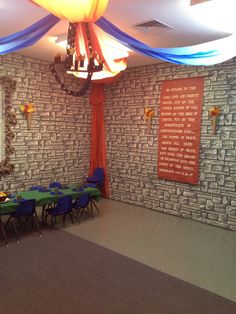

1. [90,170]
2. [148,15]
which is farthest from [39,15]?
[90,170]

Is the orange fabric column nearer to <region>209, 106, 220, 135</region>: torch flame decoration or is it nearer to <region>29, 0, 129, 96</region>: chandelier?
<region>29, 0, 129, 96</region>: chandelier

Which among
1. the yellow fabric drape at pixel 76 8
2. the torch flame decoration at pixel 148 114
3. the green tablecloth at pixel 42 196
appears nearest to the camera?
the yellow fabric drape at pixel 76 8

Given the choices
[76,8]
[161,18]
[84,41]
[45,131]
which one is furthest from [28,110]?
Answer: [76,8]

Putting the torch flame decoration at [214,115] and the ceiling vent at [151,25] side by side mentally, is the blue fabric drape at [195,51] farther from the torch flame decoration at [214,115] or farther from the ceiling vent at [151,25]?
the torch flame decoration at [214,115]

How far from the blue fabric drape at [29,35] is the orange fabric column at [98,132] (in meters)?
3.89

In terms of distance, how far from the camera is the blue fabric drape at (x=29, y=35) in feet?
10.7

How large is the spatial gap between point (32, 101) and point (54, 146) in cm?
115

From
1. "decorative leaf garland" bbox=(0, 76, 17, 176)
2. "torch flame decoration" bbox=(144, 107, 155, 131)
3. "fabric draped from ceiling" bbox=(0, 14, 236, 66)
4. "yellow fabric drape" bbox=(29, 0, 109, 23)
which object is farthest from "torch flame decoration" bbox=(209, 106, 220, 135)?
"decorative leaf garland" bbox=(0, 76, 17, 176)

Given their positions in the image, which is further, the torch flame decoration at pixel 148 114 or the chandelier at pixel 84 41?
the torch flame decoration at pixel 148 114

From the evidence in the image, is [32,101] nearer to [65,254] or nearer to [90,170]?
[90,170]

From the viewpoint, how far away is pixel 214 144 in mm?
5480

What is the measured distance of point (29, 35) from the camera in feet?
11.3

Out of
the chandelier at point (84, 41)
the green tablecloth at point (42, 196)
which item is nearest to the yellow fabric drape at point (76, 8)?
the chandelier at point (84, 41)

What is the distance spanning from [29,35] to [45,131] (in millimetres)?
3339
